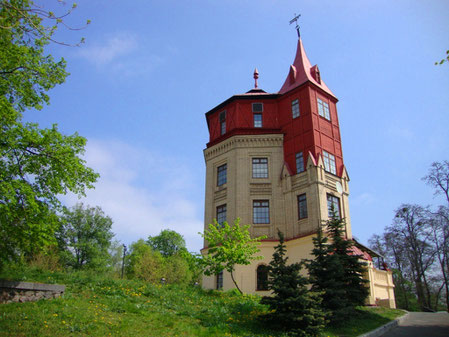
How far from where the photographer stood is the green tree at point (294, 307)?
1285cm

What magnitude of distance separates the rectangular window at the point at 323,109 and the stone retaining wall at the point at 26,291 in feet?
73.0

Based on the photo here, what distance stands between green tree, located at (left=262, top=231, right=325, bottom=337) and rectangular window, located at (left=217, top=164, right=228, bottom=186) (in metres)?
15.2

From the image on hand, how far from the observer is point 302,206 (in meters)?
25.5

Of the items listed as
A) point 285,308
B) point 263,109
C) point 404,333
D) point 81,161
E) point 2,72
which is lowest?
point 404,333

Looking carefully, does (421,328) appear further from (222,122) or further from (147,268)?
(147,268)

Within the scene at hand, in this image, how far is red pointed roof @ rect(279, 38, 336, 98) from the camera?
2958cm

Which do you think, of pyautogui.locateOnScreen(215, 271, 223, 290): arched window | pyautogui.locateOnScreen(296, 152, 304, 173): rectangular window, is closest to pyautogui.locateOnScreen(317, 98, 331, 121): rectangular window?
pyautogui.locateOnScreen(296, 152, 304, 173): rectangular window

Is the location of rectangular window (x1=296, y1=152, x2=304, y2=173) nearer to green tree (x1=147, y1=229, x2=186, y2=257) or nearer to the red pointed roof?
the red pointed roof

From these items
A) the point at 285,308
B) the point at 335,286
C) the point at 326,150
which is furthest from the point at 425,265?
the point at 285,308

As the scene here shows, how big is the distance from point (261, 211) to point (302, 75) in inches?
468

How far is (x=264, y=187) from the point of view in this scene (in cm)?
2720

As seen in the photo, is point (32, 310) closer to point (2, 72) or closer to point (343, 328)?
point (2, 72)

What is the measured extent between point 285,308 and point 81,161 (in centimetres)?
944

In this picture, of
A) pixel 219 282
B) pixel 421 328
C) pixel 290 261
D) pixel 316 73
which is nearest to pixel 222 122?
pixel 316 73
